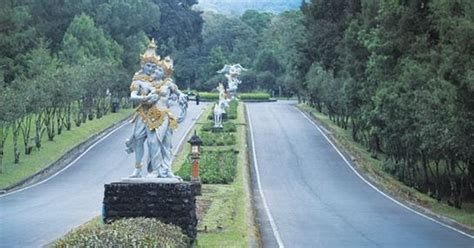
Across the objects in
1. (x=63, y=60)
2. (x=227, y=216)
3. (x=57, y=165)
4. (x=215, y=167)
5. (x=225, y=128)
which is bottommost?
(x=57, y=165)

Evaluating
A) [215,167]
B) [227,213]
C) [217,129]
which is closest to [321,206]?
[215,167]

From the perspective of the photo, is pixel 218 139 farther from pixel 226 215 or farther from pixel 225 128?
pixel 226 215

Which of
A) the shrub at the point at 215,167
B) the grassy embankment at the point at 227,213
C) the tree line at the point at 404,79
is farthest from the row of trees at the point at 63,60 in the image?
the tree line at the point at 404,79

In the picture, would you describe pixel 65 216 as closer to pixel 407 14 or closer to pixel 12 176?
pixel 12 176

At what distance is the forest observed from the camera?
2821cm

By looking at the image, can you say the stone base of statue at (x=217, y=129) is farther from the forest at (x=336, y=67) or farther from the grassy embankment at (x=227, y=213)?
the grassy embankment at (x=227, y=213)

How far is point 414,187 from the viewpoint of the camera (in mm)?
39688

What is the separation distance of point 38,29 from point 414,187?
43.3m

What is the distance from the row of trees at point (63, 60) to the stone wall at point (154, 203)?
68.2 ft

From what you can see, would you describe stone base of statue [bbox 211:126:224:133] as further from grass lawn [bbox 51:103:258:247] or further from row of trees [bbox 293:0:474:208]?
grass lawn [bbox 51:103:258:247]

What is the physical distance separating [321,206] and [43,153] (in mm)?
17548

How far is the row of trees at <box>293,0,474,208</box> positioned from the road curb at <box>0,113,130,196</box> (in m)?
15.2

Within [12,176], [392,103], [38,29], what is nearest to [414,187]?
[392,103]

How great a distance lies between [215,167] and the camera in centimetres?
3606
